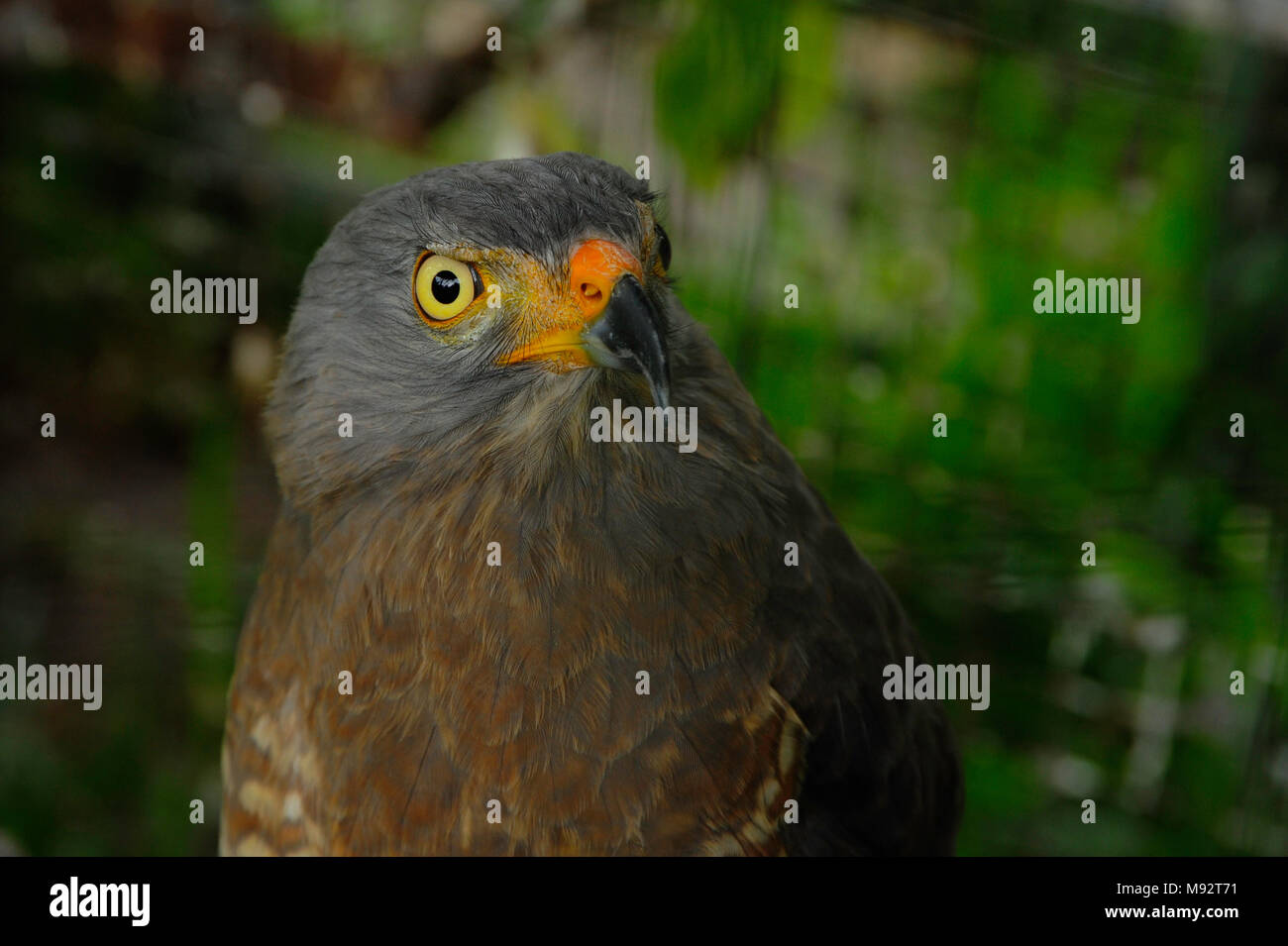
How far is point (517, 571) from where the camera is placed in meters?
1.44

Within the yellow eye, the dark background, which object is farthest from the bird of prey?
the dark background

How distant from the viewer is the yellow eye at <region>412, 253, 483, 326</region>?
1353mm

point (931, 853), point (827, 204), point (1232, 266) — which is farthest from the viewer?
point (827, 204)

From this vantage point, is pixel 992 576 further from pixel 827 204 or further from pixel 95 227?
pixel 95 227

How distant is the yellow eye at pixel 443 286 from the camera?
135 cm

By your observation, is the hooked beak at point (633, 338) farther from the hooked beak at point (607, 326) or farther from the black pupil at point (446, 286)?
the black pupil at point (446, 286)

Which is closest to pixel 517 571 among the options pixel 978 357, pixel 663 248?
pixel 663 248

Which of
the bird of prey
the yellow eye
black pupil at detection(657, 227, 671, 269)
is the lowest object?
the bird of prey

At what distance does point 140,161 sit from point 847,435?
186cm

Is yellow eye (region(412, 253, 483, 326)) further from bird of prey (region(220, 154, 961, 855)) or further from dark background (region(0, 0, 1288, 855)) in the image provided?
dark background (region(0, 0, 1288, 855))

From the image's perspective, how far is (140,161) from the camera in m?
2.94

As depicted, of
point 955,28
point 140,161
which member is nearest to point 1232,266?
point 955,28

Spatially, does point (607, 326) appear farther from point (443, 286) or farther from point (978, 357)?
point (978, 357)

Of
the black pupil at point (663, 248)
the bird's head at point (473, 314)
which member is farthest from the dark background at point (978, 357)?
the bird's head at point (473, 314)
